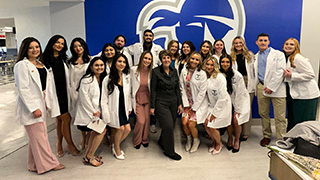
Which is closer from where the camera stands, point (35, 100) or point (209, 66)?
point (35, 100)

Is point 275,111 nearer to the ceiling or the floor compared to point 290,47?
nearer to the floor

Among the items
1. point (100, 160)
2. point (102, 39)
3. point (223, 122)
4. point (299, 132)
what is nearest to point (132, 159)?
point (100, 160)

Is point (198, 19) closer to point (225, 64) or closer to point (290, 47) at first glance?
point (225, 64)

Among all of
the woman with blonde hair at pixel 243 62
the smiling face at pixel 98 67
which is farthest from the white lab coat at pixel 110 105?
the woman with blonde hair at pixel 243 62

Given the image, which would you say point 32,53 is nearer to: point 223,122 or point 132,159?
point 132,159

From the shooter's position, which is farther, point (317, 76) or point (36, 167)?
point (317, 76)

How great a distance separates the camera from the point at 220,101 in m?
3.46

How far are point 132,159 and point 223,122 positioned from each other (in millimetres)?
1332

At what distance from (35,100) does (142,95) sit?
1.49 metres

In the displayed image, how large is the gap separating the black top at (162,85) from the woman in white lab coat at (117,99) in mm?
346

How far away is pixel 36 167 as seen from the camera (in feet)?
10.2

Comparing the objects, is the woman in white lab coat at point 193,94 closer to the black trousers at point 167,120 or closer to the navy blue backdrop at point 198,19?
the black trousers at point 167,120

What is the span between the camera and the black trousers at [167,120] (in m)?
3.51

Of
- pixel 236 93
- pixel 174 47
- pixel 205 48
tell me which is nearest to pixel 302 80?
pixel 236 93
